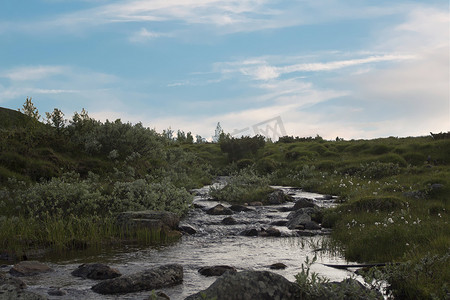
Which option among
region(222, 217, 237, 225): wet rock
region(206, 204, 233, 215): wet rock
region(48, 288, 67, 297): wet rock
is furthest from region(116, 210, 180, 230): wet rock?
region(48, 288, 67, 297): wet rock

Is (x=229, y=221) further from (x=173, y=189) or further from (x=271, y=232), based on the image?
(x=173, y=189)

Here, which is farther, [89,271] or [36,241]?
[36,241]

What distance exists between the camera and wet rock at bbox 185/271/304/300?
584 centimetres

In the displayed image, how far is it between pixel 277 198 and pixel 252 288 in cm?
1510

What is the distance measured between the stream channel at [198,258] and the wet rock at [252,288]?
159cm

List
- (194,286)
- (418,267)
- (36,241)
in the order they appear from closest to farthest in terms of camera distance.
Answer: (418,267) < (194,286) < (36,241)

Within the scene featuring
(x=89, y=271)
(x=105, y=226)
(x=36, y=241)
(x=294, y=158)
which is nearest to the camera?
(x=89, y=271)

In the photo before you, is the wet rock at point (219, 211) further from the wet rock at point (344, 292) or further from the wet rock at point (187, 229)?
the wet rock at point (344, 292)

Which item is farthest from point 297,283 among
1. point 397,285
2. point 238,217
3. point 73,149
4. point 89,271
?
point 73,149

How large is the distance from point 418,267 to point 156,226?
28.1ft

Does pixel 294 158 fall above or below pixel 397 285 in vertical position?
above

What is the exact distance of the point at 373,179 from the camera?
2592cm

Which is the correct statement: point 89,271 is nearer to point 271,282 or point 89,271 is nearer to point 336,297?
point 271,282

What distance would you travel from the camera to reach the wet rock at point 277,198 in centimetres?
2072
